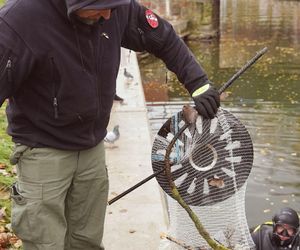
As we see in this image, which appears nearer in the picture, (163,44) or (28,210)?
(28,210)

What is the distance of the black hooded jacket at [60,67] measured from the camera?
2465 mm

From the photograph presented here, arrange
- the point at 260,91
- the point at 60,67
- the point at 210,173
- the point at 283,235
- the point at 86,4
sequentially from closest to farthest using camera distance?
the point at 86,4, the point at 60,67, the point at 210,173, the point at 283,235, the point at 260,91

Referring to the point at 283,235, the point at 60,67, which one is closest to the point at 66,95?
the point at 60,67

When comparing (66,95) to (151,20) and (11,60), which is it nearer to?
(11,60)

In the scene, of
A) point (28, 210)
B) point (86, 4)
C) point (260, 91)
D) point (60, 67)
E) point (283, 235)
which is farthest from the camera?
point (260, 91)

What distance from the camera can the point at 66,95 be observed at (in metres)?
2.63

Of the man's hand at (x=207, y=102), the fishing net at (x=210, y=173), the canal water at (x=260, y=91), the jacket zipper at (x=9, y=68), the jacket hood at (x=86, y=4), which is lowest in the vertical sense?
the canal water at (x=260, y=91)

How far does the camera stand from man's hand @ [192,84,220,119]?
3016 millimetres

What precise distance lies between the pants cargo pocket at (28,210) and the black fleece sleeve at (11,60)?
0.53m

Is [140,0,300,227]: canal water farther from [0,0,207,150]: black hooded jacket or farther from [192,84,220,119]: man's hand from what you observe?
[0,0,207,150]: black hooded jacket

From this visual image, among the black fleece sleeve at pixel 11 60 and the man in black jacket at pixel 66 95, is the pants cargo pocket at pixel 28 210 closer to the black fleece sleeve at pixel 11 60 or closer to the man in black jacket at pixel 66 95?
the man in black jacket at pixel 66 95

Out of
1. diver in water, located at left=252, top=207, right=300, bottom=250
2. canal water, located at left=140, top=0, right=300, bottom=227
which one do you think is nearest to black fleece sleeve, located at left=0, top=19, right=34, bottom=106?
diver in water, located at left=252, top=207, right=300, bottom=250

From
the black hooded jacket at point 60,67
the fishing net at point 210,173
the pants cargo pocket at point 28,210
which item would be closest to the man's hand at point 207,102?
the fishing net at point 210,173

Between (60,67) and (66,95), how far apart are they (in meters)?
0.15
